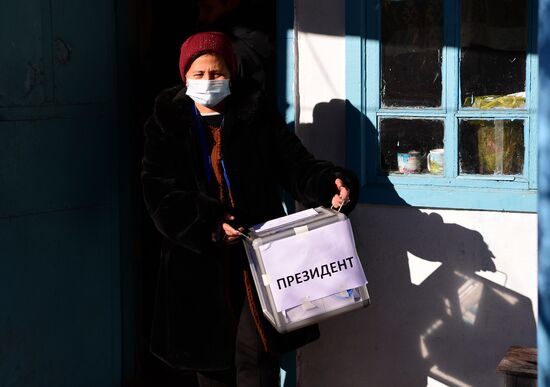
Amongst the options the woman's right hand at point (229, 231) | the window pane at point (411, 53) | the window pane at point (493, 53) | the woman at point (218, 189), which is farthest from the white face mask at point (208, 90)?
the window pane at point (493, 53)

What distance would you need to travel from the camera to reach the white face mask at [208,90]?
14.3 feet

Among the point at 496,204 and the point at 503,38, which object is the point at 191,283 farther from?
the point at 503,38

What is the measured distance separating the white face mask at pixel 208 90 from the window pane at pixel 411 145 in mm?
733

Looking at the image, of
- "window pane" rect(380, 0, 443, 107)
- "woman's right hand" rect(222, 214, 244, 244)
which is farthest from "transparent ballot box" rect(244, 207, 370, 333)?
"window pane" rect(380, 0, 443, 107)

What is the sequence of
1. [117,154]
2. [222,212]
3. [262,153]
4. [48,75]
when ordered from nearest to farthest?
[222,212] → [262,153] → [48,75] → [117,154]

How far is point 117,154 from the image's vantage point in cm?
521

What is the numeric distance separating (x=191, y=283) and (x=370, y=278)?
31.5 inches

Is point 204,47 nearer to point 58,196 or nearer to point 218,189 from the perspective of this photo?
point 218,189

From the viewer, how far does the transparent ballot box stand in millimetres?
4125

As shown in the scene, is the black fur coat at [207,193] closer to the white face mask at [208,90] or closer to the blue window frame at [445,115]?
the white face mask at [208,90]

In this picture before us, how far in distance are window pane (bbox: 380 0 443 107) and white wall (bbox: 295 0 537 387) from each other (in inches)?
7.2

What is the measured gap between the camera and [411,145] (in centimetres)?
473

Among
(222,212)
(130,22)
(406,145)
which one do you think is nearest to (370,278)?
(406,145)

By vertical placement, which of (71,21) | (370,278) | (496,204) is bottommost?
(370,278)
